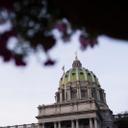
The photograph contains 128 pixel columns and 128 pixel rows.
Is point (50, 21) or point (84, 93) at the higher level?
point (84, 93)

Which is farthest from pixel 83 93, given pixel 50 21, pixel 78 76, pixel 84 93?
pixel 50 21

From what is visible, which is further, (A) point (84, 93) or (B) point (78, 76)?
(B) point (78, 76)

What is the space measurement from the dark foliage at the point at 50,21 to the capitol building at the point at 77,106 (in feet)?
161

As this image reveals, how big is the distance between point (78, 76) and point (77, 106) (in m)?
13.2

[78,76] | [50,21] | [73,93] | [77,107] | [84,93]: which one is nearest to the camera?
[50,21]

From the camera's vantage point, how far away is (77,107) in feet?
173

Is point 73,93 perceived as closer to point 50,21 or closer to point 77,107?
point 77,107

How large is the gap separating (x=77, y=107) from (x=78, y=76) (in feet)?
44.0

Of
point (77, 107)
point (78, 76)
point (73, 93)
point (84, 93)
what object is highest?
point (78, 76)

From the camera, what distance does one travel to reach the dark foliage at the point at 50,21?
2479mm

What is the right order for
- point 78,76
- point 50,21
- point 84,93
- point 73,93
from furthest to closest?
point 78,76
point 73,93
point 84,93
point 50,21

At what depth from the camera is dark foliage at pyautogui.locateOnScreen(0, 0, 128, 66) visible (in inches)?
97.6

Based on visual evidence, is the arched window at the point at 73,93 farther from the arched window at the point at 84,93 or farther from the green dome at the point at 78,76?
the green dome at the point at 78,76

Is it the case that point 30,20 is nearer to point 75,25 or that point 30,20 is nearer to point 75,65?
point 75,25
